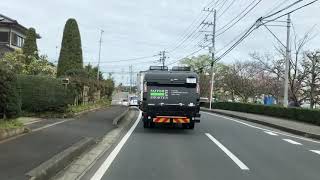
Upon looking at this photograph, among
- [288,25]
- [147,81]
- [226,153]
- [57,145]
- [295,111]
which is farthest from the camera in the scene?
[288,25]

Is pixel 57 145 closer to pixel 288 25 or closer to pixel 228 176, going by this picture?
pixel 228 176

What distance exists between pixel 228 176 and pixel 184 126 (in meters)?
13.9

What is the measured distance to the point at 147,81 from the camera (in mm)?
23141

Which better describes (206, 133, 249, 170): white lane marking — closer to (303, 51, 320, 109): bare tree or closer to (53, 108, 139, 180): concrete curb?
(53, 108, 139, 180): concrete curb

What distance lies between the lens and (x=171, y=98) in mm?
22953

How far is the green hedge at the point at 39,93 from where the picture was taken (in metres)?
26.4

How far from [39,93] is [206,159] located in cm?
1469

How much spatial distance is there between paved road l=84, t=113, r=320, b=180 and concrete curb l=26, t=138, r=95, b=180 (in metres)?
0.67

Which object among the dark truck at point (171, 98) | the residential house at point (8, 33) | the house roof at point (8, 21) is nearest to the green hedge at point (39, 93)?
the dark truck at point (171, 98)

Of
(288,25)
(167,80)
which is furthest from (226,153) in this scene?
(288,25)

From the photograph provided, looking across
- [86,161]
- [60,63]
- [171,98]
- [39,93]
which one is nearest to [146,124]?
[171,98]

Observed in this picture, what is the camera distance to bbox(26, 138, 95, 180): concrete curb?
368 inches

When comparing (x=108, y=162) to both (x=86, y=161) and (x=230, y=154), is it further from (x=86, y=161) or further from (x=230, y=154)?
(x=230, y=154)

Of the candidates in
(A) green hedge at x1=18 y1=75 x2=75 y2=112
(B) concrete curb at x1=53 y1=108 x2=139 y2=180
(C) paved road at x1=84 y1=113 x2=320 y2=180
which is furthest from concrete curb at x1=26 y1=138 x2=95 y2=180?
(A) green hedge at x1=18 y1=75 x2=75 y2=112
